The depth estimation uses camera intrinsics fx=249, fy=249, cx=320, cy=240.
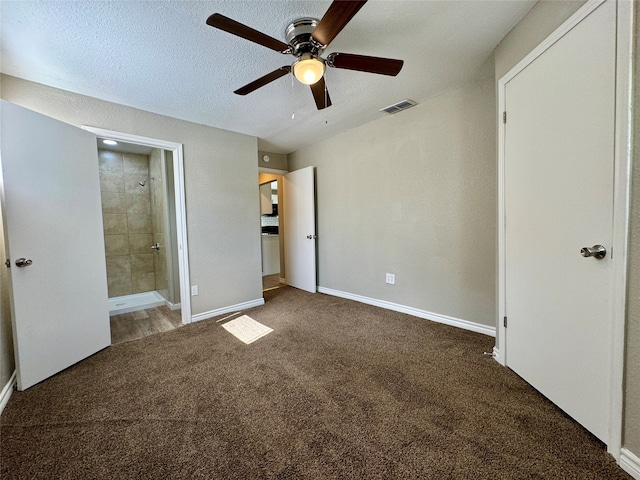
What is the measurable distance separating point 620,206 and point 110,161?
5.43 metres

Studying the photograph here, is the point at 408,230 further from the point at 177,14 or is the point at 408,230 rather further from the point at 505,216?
the point at 177,14

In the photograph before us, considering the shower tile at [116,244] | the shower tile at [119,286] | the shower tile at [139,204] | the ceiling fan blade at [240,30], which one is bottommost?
the shower tile at [119,286]

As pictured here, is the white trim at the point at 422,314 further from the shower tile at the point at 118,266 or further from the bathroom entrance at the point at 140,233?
the shower tile at the point at 118,266

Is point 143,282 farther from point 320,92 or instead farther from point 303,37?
point 303,37

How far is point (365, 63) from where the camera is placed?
1561 mm

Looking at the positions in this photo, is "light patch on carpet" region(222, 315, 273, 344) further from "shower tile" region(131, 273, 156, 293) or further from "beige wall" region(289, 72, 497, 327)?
"shower tile" region(131, 273, 156, 293)

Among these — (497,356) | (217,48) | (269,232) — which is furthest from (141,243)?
(497,356)

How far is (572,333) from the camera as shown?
1352 millimetres

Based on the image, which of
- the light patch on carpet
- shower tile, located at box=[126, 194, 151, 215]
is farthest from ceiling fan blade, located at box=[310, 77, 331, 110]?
shower tile, located at box=[126, 194, 151, 215]

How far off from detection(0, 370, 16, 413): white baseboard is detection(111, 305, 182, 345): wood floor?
0.71 m

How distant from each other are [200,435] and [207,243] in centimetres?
214

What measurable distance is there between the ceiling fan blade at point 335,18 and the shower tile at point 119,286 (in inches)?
174

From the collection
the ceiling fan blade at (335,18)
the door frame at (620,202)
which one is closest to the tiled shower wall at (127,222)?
the ceiling fan blade at (335,18)

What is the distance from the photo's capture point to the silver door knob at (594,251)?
1171mm
